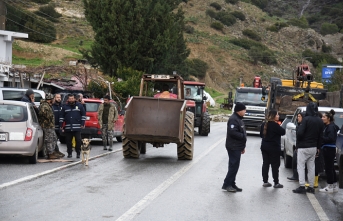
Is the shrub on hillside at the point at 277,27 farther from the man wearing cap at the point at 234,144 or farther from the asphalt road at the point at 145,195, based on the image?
the man wearing cap at the point at 234,144

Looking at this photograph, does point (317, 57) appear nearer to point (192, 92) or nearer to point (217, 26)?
point (217, 26)

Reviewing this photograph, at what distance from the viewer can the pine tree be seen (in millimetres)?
49031

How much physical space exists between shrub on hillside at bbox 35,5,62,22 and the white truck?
63519 mm

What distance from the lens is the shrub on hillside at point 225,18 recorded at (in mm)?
126875

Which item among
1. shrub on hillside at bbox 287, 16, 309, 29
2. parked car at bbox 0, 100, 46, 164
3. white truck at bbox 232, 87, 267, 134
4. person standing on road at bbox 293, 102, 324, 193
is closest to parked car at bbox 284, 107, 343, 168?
person standing on road at bbox 293, 102, 324, 193

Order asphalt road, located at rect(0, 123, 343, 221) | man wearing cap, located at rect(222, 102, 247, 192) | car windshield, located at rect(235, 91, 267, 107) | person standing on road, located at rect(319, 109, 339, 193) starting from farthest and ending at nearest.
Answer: car windshield, located at rect(235, 91, 267, 107) < person standing on road, located at rect(319, 109, 339, 193) < man wearing cap, located at rect(222, 102, 247, 192) < asphalt road, located at rect(0, 123, 343, 221)

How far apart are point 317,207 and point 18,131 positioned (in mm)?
8215

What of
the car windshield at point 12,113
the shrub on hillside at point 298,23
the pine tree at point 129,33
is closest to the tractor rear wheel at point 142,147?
the car windshield at point 12,113

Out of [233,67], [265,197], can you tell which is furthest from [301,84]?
[233,67]

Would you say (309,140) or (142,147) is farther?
(142,147)

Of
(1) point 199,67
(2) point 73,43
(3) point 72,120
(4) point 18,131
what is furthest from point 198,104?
(1) point 199,67

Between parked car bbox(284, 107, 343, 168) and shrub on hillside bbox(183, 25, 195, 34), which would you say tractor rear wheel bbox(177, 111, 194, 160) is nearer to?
parked car bbox(284, 107, 343, 168)

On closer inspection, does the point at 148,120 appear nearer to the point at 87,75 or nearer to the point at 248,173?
the point at 248,173

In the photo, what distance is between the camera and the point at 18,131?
16.8 m
